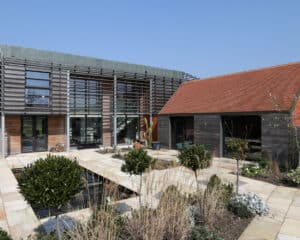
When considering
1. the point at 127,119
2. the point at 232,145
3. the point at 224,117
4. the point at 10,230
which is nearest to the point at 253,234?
the point at 232,145

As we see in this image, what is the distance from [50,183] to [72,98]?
1385 centimetres

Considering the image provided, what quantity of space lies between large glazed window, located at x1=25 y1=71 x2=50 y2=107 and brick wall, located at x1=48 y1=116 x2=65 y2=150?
53.6 inches

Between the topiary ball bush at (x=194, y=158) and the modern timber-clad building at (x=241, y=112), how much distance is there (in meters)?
5.64

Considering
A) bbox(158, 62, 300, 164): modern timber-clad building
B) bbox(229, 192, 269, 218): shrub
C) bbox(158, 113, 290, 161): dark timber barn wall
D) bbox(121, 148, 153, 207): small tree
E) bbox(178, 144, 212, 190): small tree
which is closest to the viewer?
bbox(229, 192, 269, 218): shrub

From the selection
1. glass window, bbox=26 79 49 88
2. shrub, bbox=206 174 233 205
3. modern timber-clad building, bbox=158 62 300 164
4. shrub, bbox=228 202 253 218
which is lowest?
shrub, bbox=228 202 253 218

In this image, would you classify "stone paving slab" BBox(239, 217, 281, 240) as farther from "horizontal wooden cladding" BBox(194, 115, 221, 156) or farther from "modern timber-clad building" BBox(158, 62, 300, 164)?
"horizontal wooden cladding" BBox(194, 115, 221, 156)

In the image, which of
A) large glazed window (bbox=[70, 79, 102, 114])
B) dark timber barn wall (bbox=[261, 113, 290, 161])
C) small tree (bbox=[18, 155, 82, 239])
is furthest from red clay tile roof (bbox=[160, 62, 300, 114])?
small tree (bbox=[18, 155, 82, 239])

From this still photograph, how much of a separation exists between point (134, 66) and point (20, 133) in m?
10.1

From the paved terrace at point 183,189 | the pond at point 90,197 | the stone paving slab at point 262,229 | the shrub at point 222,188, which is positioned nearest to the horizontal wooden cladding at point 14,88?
the paved terrace at point 183,189

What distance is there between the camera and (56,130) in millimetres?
16250

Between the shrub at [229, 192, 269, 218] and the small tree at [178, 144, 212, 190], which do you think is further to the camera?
the small tree at [178, 144, 212, 190]

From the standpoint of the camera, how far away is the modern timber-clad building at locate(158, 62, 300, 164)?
36.1 ft

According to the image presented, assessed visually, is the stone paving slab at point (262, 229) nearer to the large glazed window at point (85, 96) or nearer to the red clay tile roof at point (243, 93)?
the red clay tile roof at point (243, 93)

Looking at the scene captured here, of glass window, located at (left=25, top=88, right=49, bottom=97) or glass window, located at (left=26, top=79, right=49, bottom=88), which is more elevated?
glass window, located at (left=26, top=79, right=49, bottom=88)
